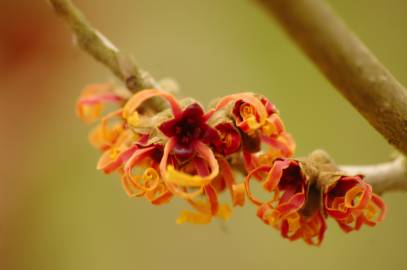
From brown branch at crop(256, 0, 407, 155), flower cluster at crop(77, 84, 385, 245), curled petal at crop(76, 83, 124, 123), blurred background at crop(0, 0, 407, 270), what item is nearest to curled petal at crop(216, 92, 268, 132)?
flower cluster at crop(77, 84, 385, 245)

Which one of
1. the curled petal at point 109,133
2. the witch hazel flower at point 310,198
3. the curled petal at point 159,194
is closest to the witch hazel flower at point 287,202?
the witch hazel flower at point 310,198

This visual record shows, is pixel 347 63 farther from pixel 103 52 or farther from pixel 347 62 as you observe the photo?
pixel 103 52

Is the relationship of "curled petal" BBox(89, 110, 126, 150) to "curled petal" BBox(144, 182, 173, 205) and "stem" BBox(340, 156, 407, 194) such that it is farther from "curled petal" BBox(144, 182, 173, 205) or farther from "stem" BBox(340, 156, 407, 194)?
"stem" BBox(340, 156, 407, 194)

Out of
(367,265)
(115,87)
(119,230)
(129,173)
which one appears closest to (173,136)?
(129,173)

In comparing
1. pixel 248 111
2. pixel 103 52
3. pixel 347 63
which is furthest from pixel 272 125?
pixel 103 52

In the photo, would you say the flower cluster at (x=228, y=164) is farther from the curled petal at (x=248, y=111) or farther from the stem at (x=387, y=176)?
the stem at (x=387, y=176)

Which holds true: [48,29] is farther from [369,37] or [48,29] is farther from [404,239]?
[404,239]
